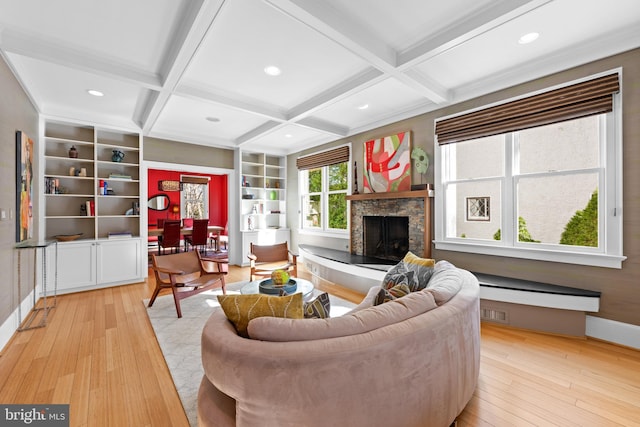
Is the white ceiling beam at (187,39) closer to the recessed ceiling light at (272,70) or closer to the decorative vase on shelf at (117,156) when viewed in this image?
the recessed ceiling light at (272,70)

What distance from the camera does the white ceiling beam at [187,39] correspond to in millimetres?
1896

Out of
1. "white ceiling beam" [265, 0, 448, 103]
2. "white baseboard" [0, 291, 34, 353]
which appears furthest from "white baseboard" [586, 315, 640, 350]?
"white baseboard" [0, 291, 34, 353]

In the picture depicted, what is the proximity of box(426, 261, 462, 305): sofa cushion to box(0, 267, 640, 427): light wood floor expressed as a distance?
744mm

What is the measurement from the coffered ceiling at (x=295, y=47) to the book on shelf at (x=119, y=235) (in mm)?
1929

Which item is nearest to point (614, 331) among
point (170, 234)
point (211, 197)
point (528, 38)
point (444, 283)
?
point (444, 283)

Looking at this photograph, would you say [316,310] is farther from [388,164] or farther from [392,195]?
[388,164]

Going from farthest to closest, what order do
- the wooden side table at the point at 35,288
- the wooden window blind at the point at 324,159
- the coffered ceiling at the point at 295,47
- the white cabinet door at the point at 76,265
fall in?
the wooden window blind at the point at 324,159 < the white cabinet door at the point at 76,265 < the wooden side table at the point at 35,288 < the coffered ceiling at the point at 295,47

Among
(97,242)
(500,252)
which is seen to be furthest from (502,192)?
(97,242)

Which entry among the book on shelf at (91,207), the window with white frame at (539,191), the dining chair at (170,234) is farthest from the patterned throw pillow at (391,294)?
the dining chair at (170,234)

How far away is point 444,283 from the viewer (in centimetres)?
183

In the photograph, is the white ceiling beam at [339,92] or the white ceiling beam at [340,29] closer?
the white ceiling beam at [340,29]

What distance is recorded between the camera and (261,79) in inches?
121

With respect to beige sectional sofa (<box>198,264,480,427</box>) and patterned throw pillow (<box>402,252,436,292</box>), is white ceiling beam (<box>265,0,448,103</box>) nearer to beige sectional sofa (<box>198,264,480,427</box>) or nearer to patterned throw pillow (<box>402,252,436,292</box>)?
patterned throw pillow (<box>402,252,436,292</box>)

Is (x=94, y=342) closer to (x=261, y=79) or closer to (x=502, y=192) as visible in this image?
(x=261, y=79)
